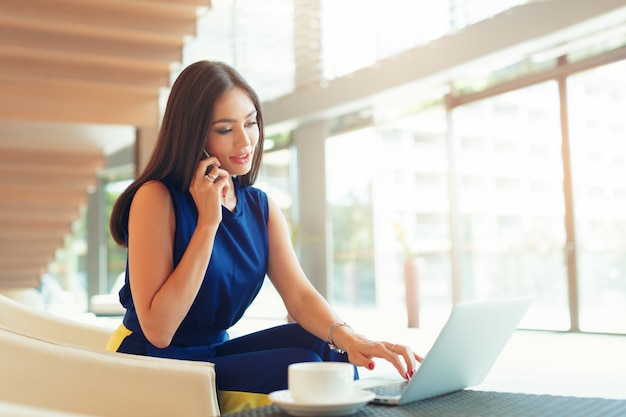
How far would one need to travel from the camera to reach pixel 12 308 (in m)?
2.15

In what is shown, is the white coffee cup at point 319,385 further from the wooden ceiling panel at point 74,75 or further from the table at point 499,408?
the wooden ceiling panel at point 74,75

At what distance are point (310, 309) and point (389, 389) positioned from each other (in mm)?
618

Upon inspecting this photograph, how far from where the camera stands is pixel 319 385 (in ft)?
3.38

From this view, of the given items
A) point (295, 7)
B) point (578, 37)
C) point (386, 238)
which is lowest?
point (386, 238)

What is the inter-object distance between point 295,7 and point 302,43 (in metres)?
0.45

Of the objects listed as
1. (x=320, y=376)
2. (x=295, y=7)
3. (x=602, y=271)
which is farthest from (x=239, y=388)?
(x=295, y=7)

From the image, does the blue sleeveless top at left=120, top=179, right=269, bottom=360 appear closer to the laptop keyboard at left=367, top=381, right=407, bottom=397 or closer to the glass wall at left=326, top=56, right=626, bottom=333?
the laptop keyboard at left=367, top=381, right=407, bottom=397

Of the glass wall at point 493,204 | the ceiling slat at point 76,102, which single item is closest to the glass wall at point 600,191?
the glass wall at point 493,204

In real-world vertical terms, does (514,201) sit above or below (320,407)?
above

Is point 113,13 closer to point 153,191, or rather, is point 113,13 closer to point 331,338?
point 153,191

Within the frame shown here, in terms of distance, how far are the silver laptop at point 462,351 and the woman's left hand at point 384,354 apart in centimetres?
8

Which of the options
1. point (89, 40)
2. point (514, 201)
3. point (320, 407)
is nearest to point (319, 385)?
point (320, 407)

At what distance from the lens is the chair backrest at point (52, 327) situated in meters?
2.15

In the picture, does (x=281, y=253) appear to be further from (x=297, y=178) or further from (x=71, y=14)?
(x=297, y=178)
